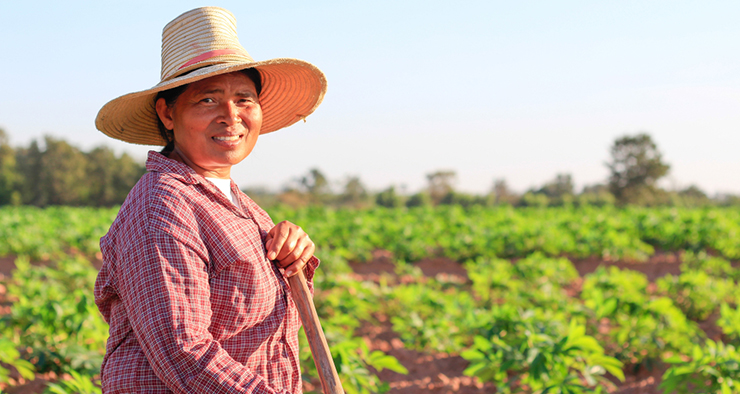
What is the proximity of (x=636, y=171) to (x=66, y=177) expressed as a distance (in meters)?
40.7

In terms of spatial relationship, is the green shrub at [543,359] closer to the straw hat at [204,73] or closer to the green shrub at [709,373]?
the green shrub at [709,373]

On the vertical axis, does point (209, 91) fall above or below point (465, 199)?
above

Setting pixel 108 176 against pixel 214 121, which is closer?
pixel 214 121

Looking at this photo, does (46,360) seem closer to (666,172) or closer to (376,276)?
(376,276)

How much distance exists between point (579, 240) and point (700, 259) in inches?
74.6

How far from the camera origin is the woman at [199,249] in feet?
3.99

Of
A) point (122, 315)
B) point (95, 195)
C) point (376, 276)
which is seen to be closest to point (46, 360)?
point (122, 315)

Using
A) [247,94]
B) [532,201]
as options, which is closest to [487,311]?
[247,94]

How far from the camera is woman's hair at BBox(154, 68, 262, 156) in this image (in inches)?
59.3

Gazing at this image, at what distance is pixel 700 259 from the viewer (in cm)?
756

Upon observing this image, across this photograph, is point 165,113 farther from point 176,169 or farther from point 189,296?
point 189,296

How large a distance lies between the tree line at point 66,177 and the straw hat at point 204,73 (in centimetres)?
3826

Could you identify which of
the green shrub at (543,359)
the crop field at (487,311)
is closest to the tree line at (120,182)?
the crop field at (487,311)

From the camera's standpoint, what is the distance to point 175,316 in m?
1.20
